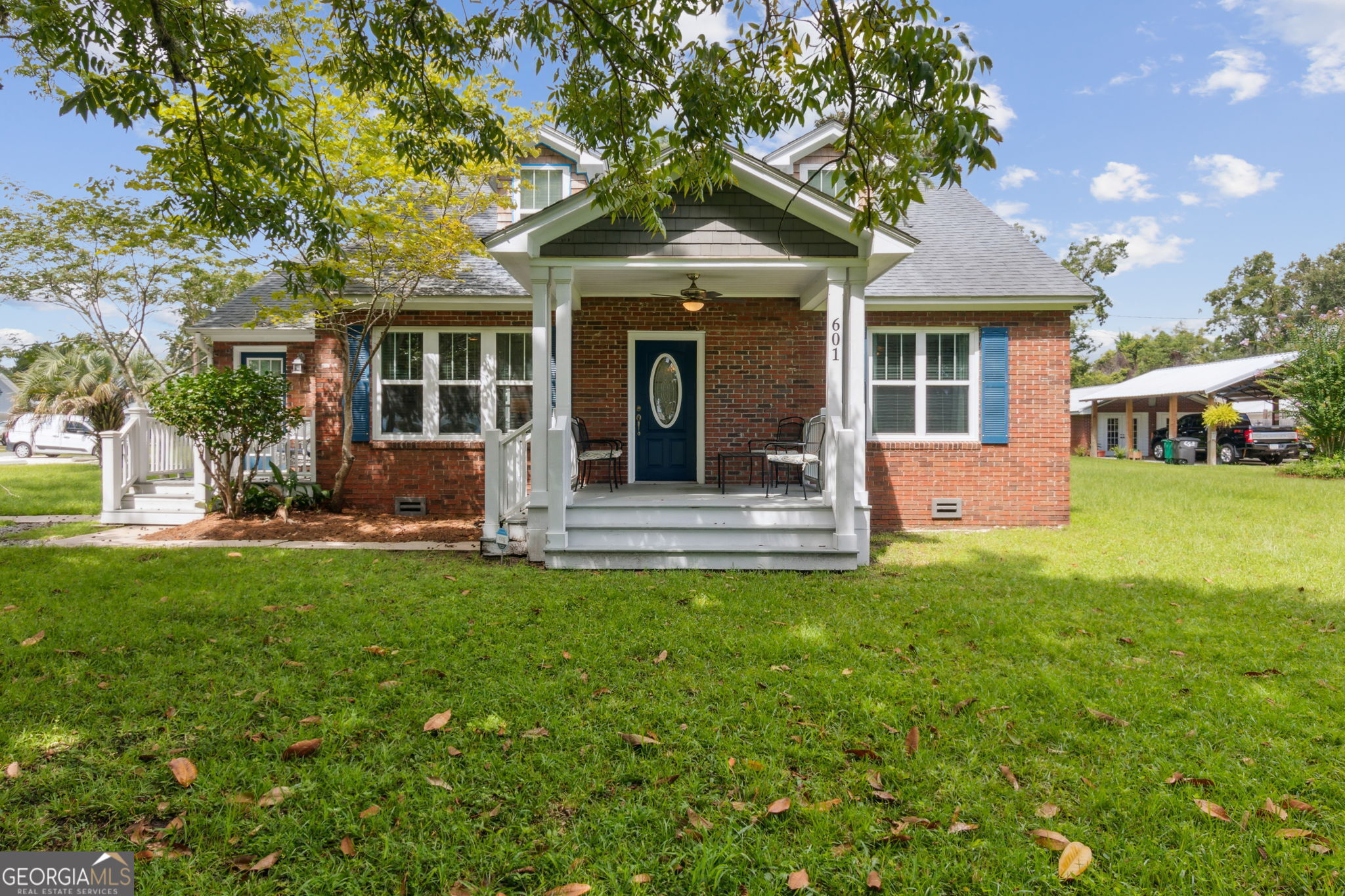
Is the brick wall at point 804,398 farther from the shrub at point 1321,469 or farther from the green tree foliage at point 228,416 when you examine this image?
the shrub at point 1321,469

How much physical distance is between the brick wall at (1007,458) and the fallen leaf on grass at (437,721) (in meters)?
7.69

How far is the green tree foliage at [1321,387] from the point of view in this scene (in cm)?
1734

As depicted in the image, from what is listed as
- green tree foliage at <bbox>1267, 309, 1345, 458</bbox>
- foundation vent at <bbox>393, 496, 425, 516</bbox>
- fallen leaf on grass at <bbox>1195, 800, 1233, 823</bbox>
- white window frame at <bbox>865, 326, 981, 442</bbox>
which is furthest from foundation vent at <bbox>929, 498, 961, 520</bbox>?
green tree foliage at <bbox>1267, 309, 1345, 458</bbox>

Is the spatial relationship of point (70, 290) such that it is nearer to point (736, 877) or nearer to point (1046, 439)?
point (736, 877)

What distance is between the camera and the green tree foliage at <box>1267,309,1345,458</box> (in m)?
17.3

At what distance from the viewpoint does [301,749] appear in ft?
9.67

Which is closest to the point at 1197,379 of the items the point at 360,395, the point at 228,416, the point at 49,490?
the point at 360,395

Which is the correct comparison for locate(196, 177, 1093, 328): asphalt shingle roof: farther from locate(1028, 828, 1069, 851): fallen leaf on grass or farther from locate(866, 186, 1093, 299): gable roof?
locate(1028, 828, 1069, 851): fallen leaf on grass

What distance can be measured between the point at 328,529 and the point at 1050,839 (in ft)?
28.5

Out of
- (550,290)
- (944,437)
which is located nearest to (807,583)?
(550,290)

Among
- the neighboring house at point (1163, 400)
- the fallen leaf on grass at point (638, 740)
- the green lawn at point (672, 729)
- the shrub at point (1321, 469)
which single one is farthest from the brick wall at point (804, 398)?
the neighboring house at point (1163, 400)

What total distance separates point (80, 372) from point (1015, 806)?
3284cm

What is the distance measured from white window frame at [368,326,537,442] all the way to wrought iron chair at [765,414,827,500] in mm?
4172

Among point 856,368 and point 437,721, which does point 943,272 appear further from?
point 437,721
